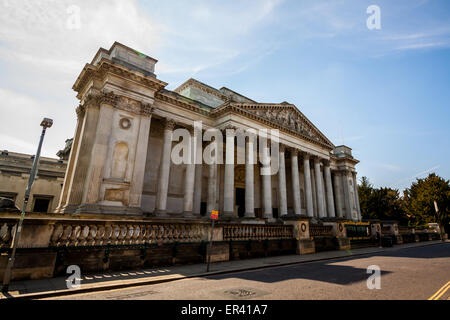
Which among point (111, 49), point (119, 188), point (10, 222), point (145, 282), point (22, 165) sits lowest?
point (145, 282)

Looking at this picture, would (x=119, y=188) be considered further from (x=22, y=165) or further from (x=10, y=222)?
(x=22, y=165)

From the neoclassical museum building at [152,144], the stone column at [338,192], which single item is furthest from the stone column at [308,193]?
the stone column at [338,192]

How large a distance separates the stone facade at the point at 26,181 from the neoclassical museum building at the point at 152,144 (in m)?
10.8

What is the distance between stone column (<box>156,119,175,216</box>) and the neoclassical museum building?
82 millimetres

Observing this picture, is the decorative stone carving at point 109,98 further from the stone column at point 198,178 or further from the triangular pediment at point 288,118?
the triangular pediment at point 288,118

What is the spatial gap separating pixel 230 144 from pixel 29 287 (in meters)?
17.2

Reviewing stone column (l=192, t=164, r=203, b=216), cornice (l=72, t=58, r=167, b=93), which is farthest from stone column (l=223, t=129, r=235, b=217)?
cornice (l=72, t=58, r=167, b=93)

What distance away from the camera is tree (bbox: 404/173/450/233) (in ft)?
124

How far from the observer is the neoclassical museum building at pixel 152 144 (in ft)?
52.4

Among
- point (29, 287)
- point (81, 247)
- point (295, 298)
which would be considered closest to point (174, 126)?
point (81, 247)

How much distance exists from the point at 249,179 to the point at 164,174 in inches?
320

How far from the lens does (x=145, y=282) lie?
7.16 metres

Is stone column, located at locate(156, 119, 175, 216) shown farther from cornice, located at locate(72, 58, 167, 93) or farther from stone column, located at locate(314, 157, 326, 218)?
stone column, located at locate(314, 157, 326, 218)

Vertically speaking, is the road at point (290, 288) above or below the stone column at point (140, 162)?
below
